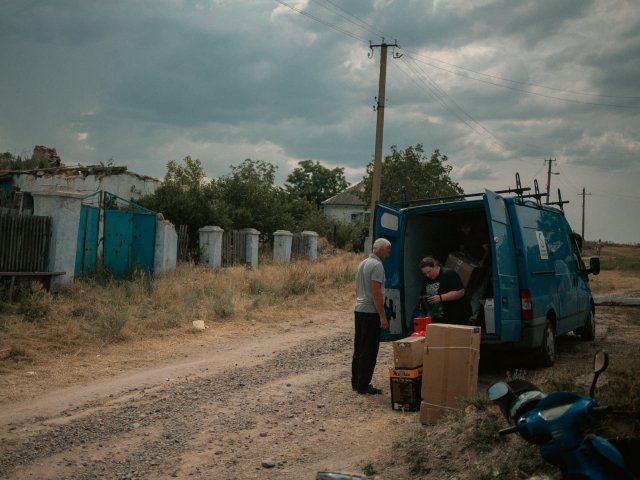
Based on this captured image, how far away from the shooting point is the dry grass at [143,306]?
32.9 feet

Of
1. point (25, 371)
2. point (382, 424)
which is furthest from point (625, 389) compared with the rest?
point (25, 371)

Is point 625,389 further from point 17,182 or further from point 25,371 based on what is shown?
point 17,182

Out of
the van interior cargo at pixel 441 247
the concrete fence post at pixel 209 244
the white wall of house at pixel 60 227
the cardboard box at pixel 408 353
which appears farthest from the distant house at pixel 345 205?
the cardboard box at pixel 408 353

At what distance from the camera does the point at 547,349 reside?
824cm

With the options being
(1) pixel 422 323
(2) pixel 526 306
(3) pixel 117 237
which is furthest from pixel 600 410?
(3) pixel 117 237

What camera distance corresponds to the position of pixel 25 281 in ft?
41.1

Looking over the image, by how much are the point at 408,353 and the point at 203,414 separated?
226cm

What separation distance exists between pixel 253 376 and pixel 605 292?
61.2 feet

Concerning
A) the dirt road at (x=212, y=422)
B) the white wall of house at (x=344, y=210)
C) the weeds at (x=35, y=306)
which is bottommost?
the dirt road at (x=212, y=422)

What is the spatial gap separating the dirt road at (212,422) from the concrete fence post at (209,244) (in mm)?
11859

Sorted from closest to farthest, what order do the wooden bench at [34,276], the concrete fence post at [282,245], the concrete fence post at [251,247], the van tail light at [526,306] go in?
the van tail light at [526,306] → the wooden bench at [34,276] → the concrete fence post at [251,247] → the concrete fence post at [282,245]

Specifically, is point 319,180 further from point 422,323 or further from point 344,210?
point 422,323

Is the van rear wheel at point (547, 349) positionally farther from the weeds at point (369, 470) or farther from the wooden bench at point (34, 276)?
the wooden bench at point (34, 276)

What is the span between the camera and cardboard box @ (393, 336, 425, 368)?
6453 mm
